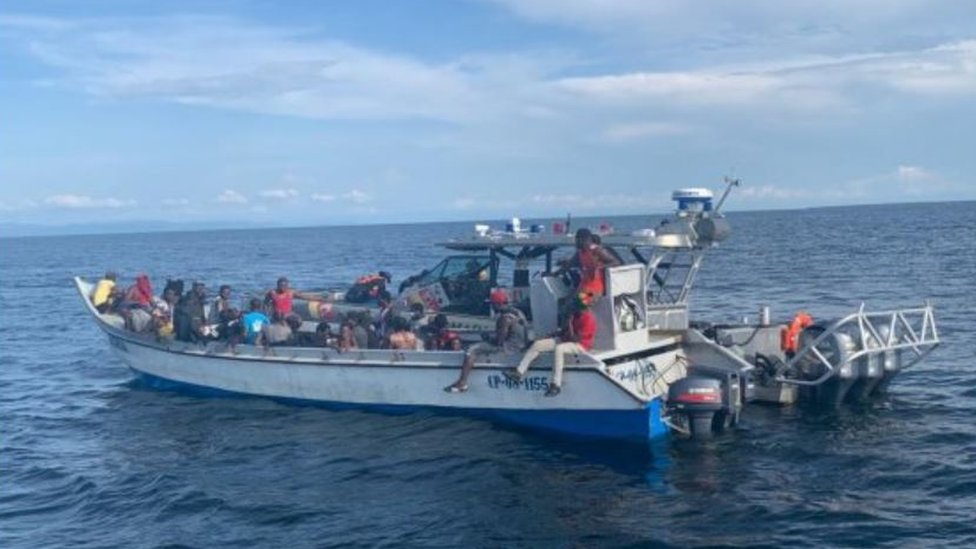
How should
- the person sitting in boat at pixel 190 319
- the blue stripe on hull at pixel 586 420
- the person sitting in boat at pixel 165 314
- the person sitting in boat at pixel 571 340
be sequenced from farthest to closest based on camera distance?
the person sitting in boat at pixel 165 314 → the person sitting in boat at pixel 190 319 → the person sitting in boat at pixel 571 340 → the blue stripe on hull at pixel 586 420

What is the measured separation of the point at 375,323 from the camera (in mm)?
20188

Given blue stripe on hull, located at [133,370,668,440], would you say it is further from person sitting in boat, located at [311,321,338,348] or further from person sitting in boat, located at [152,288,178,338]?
person sitting in boat, located at [152,288,178,338]

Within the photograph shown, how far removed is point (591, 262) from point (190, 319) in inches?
347

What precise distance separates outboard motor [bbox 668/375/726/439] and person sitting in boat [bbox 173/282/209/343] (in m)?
9.64

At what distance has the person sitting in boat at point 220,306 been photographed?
71.0ft

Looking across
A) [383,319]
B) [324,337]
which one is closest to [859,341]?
[383,319]

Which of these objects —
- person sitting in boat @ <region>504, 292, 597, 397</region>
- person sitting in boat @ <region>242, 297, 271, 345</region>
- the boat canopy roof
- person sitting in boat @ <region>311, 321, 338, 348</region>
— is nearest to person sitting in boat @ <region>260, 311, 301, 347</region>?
person sitting in boat @ <region>242, 297, 271, 345</region>

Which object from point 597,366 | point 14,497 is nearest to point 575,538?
point 597,366

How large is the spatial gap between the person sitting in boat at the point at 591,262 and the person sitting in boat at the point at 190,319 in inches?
327

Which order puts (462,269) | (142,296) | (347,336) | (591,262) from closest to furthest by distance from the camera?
(591,262)
(347,336)
(462,269)
(142,296)

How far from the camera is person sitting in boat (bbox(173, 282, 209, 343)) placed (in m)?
20.9

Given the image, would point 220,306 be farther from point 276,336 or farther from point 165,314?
point 276,336

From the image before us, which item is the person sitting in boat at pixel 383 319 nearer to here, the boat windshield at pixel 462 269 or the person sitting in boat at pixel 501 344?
the boat windshield at pixel 462 269

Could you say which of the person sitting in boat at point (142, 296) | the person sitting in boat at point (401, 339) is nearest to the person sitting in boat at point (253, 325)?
the person sitting in boat at point (401, 339)
